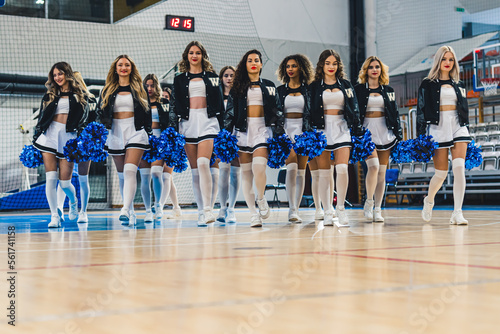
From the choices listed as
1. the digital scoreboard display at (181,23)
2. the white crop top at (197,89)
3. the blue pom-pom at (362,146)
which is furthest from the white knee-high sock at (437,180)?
the digital scoreboard display at (181,23)

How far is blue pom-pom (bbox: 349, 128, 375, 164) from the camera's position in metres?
6.77

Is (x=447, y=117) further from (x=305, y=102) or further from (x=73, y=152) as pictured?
(x=73, y=152)

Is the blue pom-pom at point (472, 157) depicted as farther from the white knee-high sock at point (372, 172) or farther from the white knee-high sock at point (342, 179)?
the white knee-high sock at point (342, 179)

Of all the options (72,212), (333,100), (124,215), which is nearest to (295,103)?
(333,100)

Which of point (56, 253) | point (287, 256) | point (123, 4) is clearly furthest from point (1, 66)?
point (287, 256)

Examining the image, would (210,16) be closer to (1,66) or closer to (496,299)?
(1,66)

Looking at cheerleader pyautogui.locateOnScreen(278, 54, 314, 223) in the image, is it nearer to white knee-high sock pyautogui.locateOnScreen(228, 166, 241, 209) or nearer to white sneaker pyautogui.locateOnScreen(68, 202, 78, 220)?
white knee-high sock pyautogui.locateOnScreen(228, 166, 241, 209)

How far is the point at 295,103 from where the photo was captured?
23.0ft

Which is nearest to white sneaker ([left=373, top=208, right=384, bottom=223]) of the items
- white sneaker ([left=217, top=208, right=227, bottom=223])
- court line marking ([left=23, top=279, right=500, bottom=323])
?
white sneaker ([left=217, top=208, right=227, bottom=223])

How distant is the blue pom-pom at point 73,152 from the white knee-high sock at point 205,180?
130 cm

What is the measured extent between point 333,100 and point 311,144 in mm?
595

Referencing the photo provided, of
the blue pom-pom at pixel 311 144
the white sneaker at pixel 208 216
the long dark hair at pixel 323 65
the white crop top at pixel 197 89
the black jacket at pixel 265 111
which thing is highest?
the long dark hair at pixel 323 65

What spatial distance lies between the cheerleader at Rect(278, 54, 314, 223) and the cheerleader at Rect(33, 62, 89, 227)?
7.54ft

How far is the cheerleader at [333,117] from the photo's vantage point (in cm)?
652
